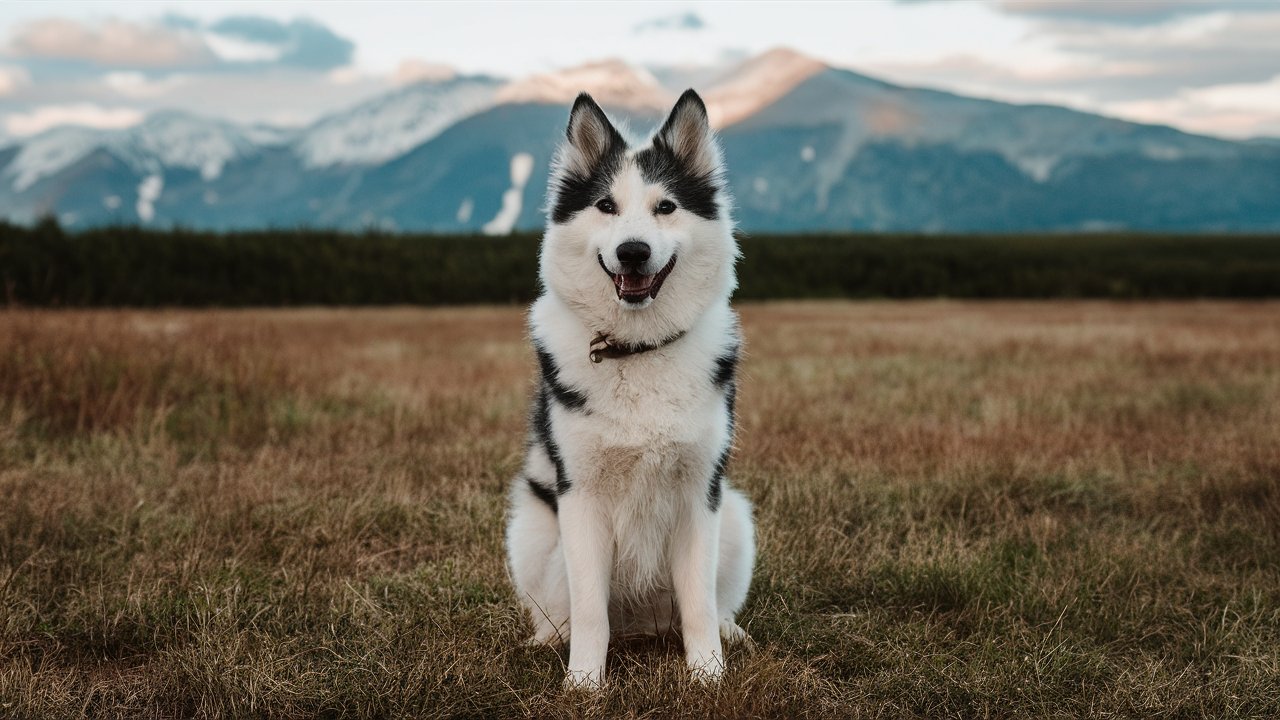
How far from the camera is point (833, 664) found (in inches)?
154

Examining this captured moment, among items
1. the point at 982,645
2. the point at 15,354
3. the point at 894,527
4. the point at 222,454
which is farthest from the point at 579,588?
the point at 15,354

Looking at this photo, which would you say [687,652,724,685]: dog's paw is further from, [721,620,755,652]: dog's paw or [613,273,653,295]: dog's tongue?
[613,273,653,295]: dog's tongue

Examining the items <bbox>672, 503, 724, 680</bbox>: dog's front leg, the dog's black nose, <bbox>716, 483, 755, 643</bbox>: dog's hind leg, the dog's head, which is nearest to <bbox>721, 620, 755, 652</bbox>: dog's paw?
<bbox>716, 483, 755, 643</bbox>: dog's hind leg

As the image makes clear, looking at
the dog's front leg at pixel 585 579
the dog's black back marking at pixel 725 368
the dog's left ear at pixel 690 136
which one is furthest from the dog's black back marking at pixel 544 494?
the dog's left ear at pixel 690 136

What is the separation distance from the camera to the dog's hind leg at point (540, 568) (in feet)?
13.1

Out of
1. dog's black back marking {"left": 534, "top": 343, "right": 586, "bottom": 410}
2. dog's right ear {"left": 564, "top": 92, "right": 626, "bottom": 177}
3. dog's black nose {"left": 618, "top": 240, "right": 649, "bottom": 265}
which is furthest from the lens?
dog's right ear {"left": 564, "top": 92, "right": 626, "bottom": 177}

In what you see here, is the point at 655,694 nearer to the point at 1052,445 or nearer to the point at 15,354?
the point at 1052,445

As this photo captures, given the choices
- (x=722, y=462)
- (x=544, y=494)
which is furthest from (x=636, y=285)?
(x=544, y=494)

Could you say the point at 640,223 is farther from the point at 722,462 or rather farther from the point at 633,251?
the point at 722,462

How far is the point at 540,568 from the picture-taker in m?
4.03

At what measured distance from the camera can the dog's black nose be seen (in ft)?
11.3

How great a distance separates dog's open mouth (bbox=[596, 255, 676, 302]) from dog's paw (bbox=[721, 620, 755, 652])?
1469mm

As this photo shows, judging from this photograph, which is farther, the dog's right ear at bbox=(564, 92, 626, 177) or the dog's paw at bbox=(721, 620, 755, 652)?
the dog's paw at bbox=(721, 620, 755, 652)

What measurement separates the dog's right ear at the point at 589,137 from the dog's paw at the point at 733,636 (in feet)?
6.43
